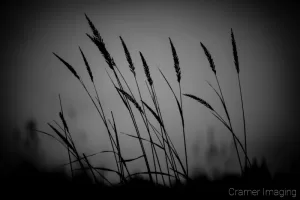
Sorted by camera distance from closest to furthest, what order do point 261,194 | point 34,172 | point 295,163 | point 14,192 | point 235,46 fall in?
point 261,194 < point 14,192 < point 34,172 < point 235,46 < point 295,163

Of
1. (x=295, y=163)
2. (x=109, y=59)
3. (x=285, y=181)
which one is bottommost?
(x=295, y=163)

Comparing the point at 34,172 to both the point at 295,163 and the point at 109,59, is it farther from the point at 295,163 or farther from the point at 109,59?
the point at 295,163

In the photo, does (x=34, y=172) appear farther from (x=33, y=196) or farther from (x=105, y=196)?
(x=105, y=196)

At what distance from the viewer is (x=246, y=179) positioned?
939mm

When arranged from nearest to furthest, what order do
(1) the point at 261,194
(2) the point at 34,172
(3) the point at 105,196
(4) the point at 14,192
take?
(1) the point at 261,194, (3) the point at 105,196, (4) the point at 14,192, (2) the point at 34,172

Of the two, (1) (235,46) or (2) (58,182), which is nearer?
(2) (58,182)

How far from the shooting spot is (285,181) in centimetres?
89

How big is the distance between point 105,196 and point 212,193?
625 millimetres

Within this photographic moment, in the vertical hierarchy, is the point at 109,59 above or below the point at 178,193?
above

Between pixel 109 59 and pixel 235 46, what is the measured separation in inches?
45.8

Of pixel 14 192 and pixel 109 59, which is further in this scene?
pixel 109 59

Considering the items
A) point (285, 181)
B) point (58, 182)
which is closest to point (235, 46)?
point (285, 181)

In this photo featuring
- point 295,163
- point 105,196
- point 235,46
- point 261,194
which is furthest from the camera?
point 295,163

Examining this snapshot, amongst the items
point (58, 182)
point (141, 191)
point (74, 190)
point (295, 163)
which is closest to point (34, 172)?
point (58, 182)
